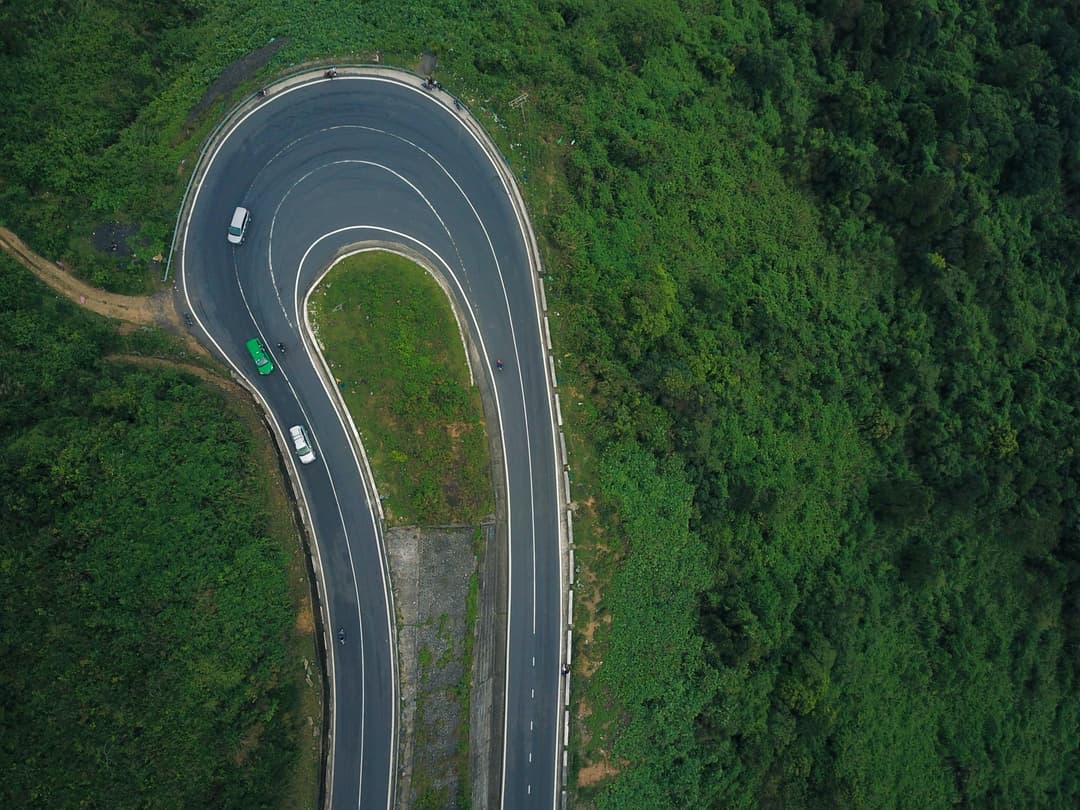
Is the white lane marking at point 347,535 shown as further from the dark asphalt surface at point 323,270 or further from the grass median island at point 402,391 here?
the grass median island at point 402,391

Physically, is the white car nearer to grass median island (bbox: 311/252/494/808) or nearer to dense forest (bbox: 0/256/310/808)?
dense forest (bbox: 0/256/310/808)

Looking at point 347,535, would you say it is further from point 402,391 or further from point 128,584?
point 128,584

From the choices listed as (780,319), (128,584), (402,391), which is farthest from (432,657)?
(780,319)

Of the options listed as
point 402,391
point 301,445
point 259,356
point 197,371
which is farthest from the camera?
point 402,391

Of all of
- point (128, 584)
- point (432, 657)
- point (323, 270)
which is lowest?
point (432, 657)

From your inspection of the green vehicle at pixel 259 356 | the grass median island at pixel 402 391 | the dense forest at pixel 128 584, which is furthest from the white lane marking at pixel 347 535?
the dense forest at pixel 128 584

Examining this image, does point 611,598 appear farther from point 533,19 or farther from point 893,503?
point 533,19
